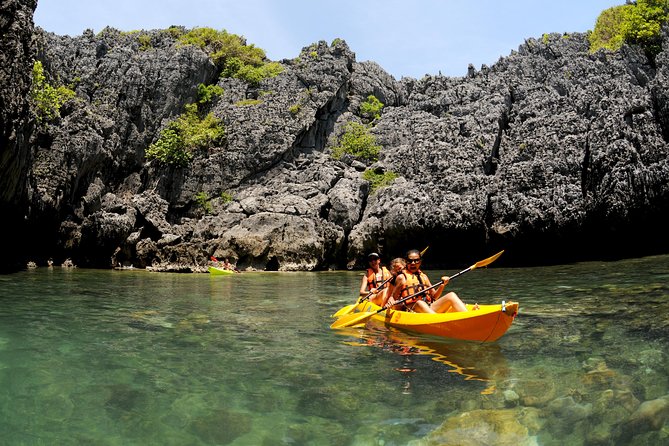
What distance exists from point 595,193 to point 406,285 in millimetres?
17941

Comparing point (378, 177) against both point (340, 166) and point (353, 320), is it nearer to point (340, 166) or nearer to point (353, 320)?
point (340, 166)

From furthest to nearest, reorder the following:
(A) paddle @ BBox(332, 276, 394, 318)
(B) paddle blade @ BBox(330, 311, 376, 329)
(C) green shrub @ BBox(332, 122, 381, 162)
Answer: (C) green shrub @ BBox(332, 122, 381, 162) → (A) paddle @ BBox(332, 276, 394, 318) → (B) paddle blade @ BBox(330, 311, 376, 329)

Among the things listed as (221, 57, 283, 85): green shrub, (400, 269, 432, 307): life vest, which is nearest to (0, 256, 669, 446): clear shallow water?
(400, 269, 432, 307): life vest

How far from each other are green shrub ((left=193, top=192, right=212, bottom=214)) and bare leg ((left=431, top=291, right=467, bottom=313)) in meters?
22.6

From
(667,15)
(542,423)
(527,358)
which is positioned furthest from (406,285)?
(667,15)

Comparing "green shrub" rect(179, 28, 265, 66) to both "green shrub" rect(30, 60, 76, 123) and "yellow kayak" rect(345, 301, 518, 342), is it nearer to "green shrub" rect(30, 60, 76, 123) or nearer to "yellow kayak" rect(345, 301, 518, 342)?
"green shrub" rect(30, 60, 76, 123)

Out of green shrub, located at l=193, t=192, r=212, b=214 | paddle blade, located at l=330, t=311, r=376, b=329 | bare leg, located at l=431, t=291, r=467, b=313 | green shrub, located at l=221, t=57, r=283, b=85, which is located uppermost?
green shrub, located at l=221, t=57, r=283, b=85

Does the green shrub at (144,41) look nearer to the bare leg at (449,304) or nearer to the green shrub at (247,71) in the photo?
the green shrub at (247,71)

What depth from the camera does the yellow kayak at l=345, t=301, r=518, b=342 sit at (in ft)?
21.3

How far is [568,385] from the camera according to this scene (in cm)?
487

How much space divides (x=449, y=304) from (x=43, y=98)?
24960 millimetres

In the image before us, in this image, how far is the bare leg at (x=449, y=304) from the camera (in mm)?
7628

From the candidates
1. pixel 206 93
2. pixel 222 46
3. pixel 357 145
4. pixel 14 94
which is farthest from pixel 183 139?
pixel 14 94

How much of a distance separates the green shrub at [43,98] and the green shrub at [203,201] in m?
8.39
